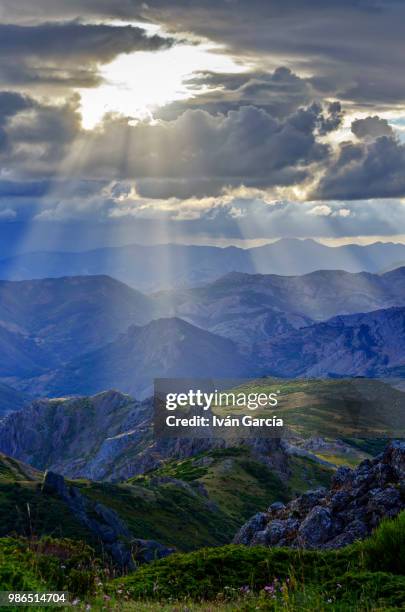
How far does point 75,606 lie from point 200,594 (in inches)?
222

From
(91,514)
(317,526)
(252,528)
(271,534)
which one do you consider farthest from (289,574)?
(91,514)

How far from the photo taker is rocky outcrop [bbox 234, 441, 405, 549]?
1917 inches

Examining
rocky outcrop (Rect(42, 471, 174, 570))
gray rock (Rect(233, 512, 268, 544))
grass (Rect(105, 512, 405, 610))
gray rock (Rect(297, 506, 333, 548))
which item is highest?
grass (Rect(105, 512, 405, 610))

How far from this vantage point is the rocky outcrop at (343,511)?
4869 centimetres

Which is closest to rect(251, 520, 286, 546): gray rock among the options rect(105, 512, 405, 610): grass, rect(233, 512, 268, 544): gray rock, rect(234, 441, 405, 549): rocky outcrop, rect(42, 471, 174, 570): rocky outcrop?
rect(234, 441, 405, 549): rocky outcrop

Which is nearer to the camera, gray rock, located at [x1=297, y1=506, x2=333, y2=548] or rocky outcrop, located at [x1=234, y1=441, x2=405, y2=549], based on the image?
rocky outcrop, located at [x1=234, y1=441, x2=405, y2=549]

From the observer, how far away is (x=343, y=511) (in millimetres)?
55594

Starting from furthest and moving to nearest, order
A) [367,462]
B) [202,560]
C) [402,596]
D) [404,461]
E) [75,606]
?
[367,462] < [404,461] < [202,560] < [402,596] < [75,606]

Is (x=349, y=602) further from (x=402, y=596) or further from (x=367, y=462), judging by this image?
(x=367, y=462)

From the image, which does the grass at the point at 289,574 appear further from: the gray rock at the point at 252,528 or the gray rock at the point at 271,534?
the gray rock at the point at 252,528

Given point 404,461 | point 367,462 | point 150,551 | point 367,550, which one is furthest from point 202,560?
→ point 150,551

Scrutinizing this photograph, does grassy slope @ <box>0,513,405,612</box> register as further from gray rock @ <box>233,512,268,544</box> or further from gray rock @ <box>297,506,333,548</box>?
gray rock @ <box>233,512,268,544</box>

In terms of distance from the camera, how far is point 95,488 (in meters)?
199

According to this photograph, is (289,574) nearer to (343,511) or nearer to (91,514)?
(343,511)
